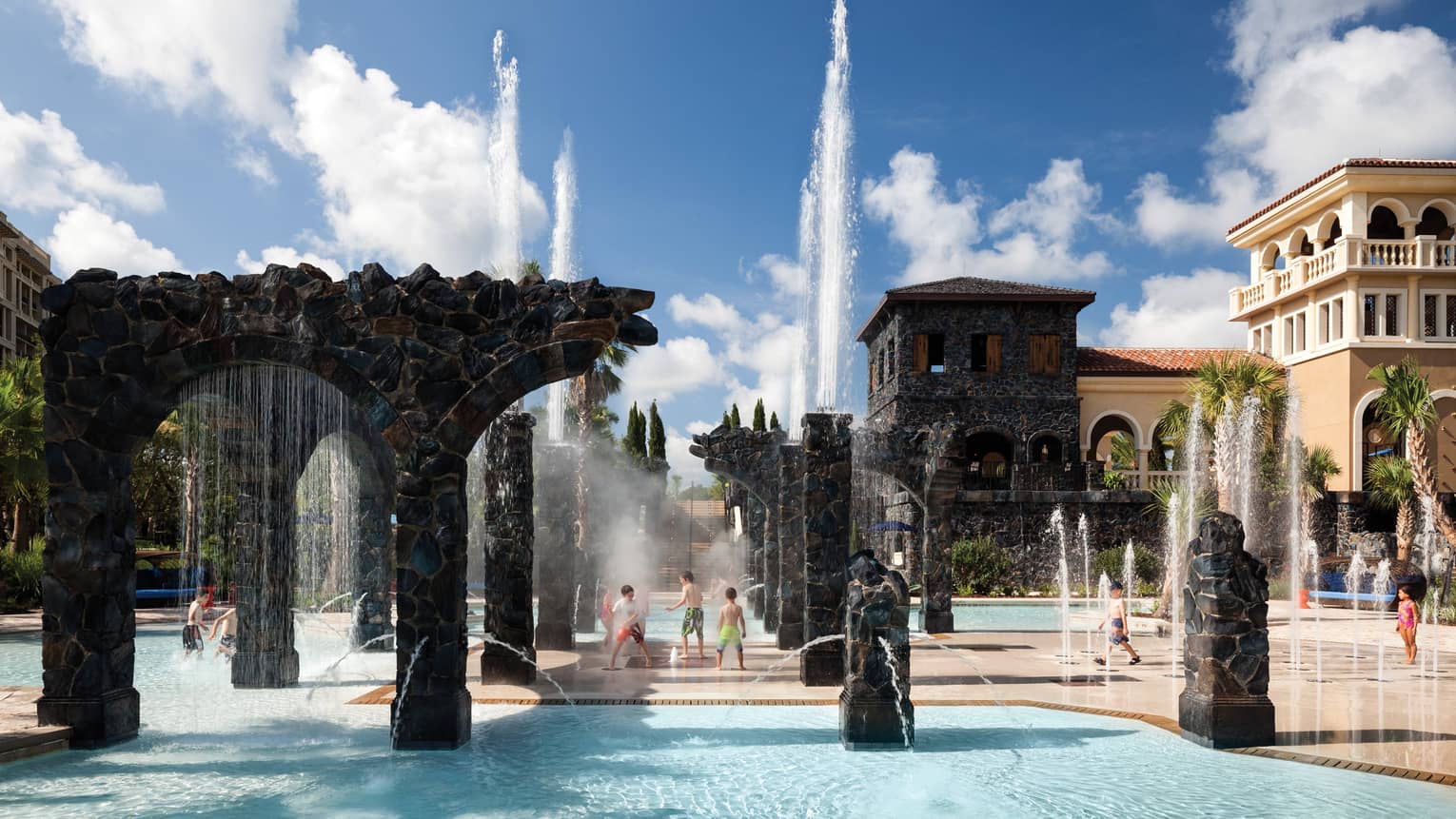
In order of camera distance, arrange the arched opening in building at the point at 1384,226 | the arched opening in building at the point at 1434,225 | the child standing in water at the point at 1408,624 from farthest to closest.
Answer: the arched opening in building at the point at 1384,226, the arched opening in building at the point at 1434,225, the child standing in water at the point at 1408,624

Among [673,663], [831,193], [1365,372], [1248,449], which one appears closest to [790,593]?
[673,663]

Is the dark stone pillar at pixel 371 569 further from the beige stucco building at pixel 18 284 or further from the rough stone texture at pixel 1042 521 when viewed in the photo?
the beige stucco building at pixel 18 284

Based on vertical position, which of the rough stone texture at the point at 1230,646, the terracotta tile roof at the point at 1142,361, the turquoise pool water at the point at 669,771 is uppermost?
the terracotta tile roof at the point at 1142,361

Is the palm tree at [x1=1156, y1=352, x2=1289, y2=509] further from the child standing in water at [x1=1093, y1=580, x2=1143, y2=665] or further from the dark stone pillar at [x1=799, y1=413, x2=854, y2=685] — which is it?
the dark stone pillar at [x1=799, y1=413, x2=854, y2=685]

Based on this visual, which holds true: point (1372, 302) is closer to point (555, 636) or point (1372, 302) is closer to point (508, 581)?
point (555, 636)

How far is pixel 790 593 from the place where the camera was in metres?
16.0

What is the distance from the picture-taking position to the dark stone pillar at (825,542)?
1338 cm

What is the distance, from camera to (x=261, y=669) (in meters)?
13.0

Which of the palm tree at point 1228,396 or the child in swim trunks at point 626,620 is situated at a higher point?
the palm tree at point 1228,396

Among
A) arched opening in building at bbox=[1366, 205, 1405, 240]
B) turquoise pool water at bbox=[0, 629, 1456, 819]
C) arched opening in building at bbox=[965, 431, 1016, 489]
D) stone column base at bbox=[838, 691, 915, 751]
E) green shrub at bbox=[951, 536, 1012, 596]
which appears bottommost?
green shrub at bbox=[951, 536, 1012, 596]

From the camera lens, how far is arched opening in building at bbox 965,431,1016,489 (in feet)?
125

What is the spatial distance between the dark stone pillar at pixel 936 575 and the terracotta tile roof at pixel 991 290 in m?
18.5

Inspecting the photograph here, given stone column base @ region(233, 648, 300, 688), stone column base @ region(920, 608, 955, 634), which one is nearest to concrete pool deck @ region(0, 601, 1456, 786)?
stone column base @ region(233, 648, 300, 688)

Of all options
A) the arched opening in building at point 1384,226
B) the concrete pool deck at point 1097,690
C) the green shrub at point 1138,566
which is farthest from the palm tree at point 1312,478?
the concrete pool deck at point 1097,690
